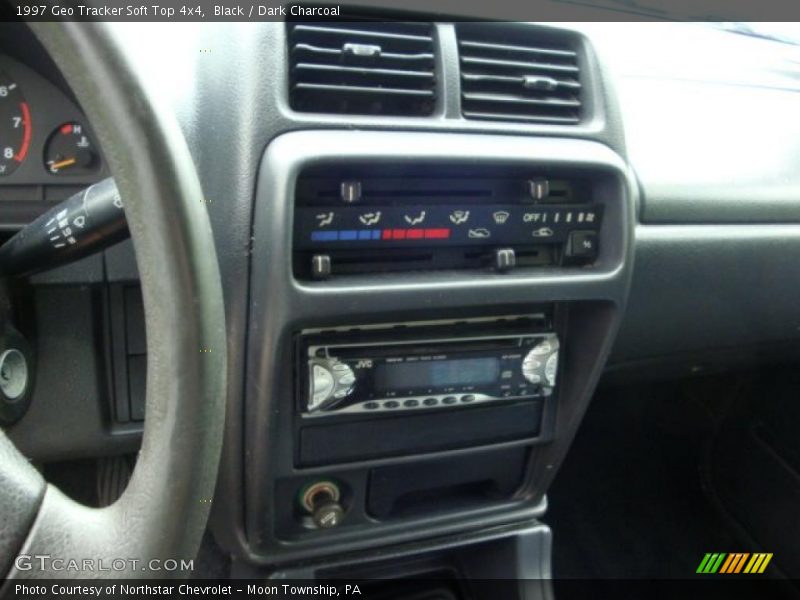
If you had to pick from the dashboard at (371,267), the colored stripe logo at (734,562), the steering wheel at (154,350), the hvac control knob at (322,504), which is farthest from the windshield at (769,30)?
the steering wheel at (154,350)

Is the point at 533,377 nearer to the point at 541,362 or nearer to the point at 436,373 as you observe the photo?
the point at 541,362

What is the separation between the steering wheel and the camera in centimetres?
50

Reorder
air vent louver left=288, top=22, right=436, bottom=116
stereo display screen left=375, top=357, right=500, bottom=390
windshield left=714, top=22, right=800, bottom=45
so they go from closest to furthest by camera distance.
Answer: air vent louver left=288, top=22, right=436, bottom=116, stereo display screen left=375, top=357, right=500, bottom=390, windshield left=714, top=22, right=800, bottom=45

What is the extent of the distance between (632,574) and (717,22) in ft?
3.78

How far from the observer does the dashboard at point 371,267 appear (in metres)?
0.85

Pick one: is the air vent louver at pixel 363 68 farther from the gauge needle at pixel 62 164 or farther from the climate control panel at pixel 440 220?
the gauge needle at pixel 62 164

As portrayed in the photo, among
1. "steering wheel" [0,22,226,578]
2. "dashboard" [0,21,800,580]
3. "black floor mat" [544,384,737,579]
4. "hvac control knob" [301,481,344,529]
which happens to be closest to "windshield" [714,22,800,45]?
"dashboard" [0,21,800,580]

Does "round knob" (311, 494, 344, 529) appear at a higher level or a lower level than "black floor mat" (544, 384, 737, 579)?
higher

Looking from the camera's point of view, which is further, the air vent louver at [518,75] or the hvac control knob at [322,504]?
the hvac control knob at [322,504]

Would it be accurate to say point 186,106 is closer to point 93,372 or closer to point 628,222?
point 93,372

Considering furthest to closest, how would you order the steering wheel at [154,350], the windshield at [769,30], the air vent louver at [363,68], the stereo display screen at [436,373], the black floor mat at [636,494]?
the black floor mat at [636,494] < the windshield at [769,30] < the stereo display screen at [436,373] < the air vent louver at [363,68] < the steering wheel at [154,350]

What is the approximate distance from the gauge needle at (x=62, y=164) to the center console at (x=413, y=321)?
0.94 ft

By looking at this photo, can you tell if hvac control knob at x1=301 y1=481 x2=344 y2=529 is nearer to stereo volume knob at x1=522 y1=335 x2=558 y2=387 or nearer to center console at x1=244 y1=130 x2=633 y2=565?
center console at x1=244 y1=130 x2=633 y2=565

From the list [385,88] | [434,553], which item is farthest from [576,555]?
[385,88]
